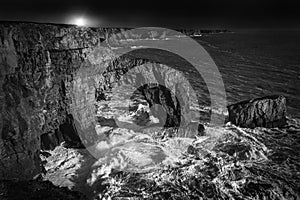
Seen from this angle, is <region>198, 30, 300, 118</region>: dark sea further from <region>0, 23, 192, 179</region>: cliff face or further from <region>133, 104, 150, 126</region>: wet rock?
<region>0, 23, 192, 179</region>: cliff face

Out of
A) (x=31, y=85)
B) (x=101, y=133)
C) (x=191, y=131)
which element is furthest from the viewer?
(x=101, y=133)

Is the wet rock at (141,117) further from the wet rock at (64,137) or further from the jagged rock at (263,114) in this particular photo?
the jagged rock at (263,114)

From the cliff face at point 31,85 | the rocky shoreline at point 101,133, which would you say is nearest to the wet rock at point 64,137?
the rocky shoreline at point 101,133

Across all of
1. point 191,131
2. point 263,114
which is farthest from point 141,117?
point 263,114

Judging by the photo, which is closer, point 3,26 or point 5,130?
point 5,130

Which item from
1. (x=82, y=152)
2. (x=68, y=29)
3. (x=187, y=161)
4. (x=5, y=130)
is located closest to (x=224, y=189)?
(x=187, y=161)

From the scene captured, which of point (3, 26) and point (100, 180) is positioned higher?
point (3, 26)

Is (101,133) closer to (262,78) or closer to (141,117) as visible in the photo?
(141,117)

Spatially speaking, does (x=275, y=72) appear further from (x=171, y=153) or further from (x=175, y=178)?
(x=175, y=178)
